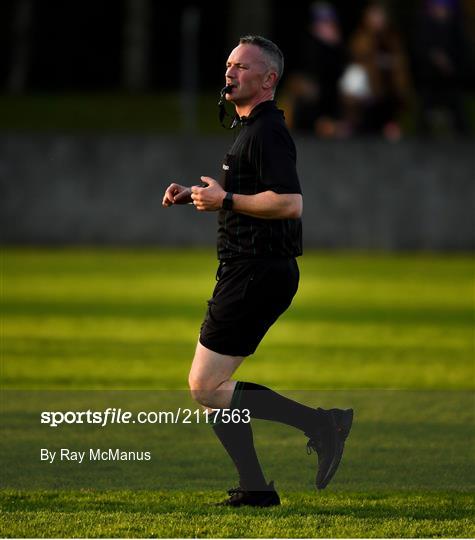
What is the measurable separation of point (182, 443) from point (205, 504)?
1848mm

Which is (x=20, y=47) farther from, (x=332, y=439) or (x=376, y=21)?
(x=332, y=439)

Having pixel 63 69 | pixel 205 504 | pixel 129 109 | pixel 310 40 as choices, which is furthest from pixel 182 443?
pixel 63 69

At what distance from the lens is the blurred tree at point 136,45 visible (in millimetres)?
37219

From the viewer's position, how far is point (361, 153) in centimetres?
2327

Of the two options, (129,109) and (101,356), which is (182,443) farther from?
(129,109)

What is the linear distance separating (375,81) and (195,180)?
9.20 feet

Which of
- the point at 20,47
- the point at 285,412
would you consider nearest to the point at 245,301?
the point at 285,412

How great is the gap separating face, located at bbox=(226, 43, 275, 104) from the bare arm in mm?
408

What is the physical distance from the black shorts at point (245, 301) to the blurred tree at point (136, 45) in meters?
30.2

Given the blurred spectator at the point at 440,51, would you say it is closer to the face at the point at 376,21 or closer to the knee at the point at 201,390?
the face at the point at 376,21

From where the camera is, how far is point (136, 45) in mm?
37281

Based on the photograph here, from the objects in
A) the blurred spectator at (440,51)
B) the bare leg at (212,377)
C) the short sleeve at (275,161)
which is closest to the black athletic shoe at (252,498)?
the bare leg at (212,377)

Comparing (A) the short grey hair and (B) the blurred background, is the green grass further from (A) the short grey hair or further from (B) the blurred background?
(A) the short grey hair

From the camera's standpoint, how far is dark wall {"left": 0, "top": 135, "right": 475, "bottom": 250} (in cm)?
2295
